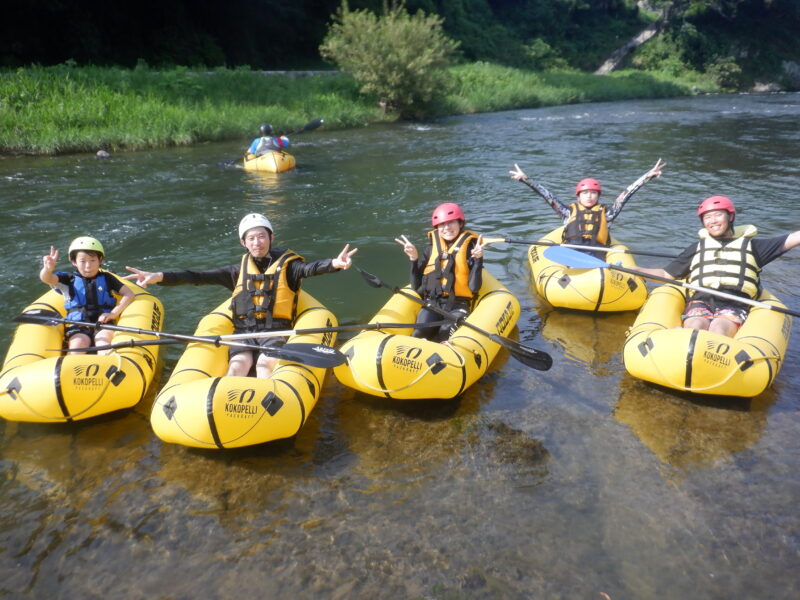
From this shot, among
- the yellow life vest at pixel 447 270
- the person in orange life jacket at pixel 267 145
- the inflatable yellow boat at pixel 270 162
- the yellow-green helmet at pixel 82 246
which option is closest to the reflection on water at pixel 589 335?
the yellow life vest at pixel 447 270

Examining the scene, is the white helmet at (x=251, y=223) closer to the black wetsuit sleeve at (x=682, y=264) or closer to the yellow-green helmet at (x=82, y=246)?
the yellow-green helmet at (x=82, y=246)

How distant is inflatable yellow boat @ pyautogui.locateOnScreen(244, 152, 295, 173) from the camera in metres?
11.9

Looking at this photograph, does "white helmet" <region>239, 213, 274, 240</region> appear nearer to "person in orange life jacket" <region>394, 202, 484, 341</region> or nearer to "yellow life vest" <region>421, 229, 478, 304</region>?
"person in orange life jacket" <region>394, 202, 484, 341</region>

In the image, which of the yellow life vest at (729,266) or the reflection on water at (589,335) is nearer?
the yellow life vest at (729,266)

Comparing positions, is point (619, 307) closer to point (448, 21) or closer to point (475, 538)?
point (475, 538)

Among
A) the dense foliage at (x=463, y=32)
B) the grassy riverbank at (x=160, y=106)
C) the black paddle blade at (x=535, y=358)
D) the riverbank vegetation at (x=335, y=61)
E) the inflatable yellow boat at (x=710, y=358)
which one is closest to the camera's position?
the inflatable yellow boat at (x=710, y=358)

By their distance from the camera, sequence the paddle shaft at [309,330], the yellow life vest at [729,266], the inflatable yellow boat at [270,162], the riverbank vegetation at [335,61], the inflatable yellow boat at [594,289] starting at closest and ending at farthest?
1. the paddle shaft at [309,330]
2. the yellow life vest at [729,266]
3. the inflatable yellow boat at [594,289]
4. the inflatable yellow boat at [270,162]
5. the riverbank vegetation at [335,61]

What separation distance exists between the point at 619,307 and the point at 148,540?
413cm

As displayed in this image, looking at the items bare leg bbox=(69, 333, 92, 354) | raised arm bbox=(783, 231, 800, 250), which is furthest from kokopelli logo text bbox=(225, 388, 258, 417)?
raised arm bbox=(783, 231, 800, 250)

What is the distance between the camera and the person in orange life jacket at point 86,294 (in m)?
4.52

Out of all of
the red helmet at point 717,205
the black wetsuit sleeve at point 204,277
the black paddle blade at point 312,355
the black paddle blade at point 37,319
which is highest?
the red helmet at point 717,205

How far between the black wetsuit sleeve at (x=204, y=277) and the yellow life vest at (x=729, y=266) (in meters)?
3.48

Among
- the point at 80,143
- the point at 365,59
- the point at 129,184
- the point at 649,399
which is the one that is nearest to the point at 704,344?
the point at 649,399

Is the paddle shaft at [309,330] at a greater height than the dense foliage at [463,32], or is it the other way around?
the dense foliage at [463,32]
